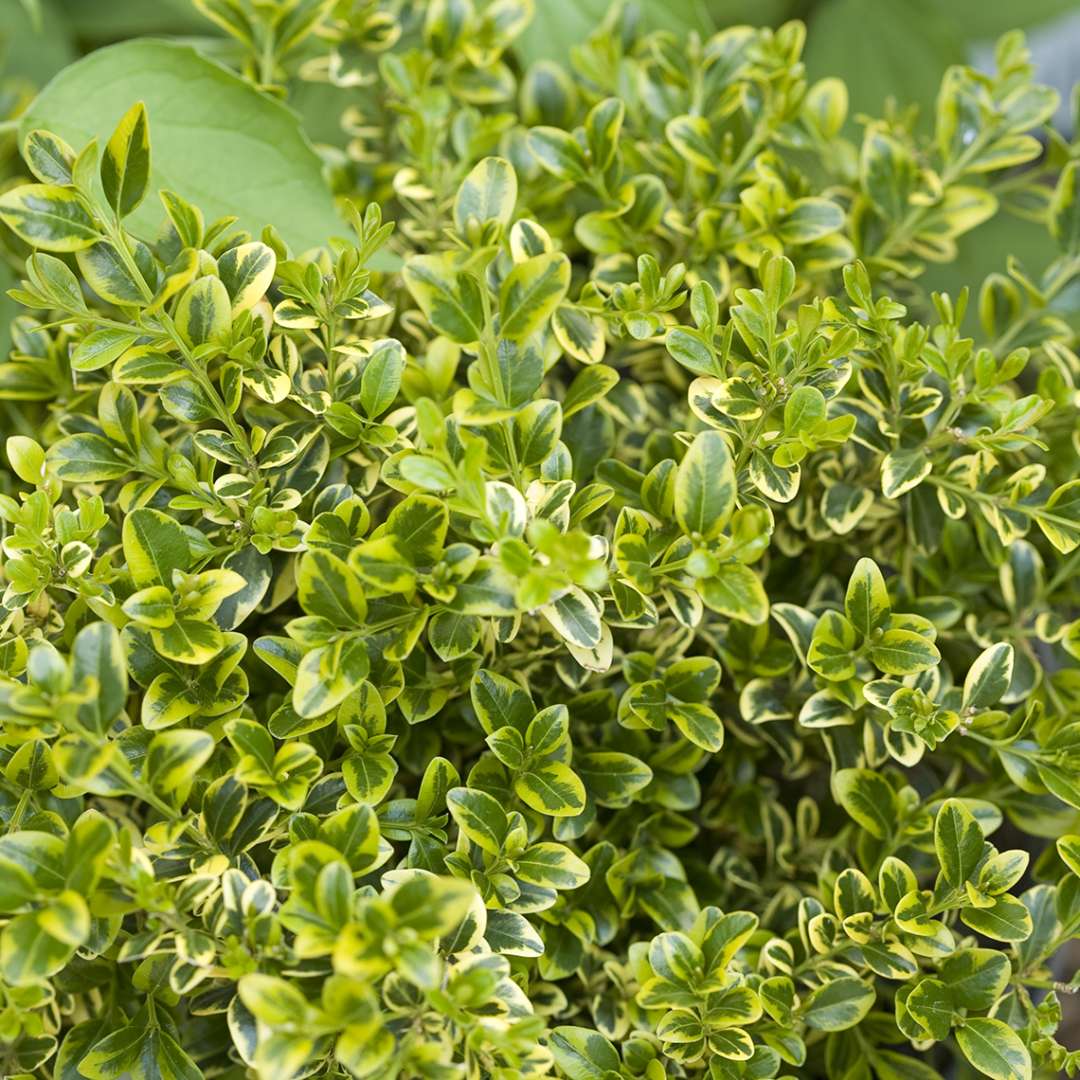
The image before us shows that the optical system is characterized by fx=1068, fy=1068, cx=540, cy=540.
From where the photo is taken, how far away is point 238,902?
0.41 metres

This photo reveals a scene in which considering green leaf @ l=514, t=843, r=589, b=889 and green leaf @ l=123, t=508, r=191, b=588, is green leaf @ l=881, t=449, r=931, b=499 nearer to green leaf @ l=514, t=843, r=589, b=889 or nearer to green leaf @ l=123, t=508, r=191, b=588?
green leaf @ l=514, t=843, r=589, b=889

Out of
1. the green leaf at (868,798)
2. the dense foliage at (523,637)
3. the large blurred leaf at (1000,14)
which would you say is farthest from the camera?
the large blurred leaf at (1000,14)

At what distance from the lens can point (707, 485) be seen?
44 centimetres

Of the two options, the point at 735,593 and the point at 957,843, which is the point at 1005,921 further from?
the point at 735,593

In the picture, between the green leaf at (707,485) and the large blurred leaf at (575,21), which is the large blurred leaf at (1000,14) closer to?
the large blurred leaf at (575,21)

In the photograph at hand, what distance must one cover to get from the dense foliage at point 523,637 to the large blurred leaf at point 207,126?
0.02 m

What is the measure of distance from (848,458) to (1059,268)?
0.20 metres

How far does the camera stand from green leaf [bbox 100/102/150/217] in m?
0.46

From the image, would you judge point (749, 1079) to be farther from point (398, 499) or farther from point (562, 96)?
point (562, 96)

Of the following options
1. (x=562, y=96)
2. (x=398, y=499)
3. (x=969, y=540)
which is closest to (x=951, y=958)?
(x=969, y=540)

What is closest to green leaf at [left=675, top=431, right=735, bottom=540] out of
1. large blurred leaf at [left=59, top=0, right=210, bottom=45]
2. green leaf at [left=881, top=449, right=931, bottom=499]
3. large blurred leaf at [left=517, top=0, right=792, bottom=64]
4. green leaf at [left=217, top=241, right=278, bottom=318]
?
green leaf at [left=881, top=449, right=931, bottom=499]

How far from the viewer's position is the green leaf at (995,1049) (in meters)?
0.46

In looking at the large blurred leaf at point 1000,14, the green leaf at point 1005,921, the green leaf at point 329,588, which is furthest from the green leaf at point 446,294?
the large blurred leaf at point 1000,14

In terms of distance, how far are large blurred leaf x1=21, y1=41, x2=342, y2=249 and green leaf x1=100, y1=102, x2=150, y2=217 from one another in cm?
13
